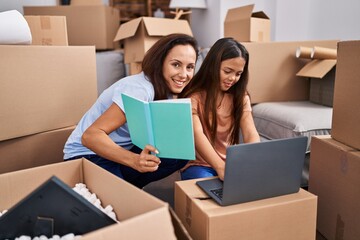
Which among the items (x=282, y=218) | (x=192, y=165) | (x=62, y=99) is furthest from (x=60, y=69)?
(x=282, y=218)

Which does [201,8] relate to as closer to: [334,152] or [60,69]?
[60,69]

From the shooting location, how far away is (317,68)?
1.88m

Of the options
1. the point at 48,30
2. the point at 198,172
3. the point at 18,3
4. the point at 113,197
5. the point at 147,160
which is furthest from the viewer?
the point at 18,3

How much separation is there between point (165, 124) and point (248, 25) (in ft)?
4.78

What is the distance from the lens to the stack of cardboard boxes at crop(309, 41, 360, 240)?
42.2 inches

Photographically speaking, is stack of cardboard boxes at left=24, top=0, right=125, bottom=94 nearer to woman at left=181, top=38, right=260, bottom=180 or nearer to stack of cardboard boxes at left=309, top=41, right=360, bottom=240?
woman at left=181, top=38, right=260, bottom=180

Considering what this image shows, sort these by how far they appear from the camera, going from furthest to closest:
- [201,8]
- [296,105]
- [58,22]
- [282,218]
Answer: [201,8] < [296,105] < [58,22] < [282,218]

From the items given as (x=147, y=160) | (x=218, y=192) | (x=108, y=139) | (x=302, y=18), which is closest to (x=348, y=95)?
(x=218, y=192)

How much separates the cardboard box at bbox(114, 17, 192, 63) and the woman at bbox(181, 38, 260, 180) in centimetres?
91

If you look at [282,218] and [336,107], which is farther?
[336,107]

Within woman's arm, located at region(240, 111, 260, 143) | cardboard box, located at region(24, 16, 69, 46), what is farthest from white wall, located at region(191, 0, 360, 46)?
cardboard box, located at region(24, 16, 69, 46)

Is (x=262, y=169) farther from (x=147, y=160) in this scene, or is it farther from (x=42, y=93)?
(x=42, y=93)

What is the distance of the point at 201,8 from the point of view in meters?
3.13

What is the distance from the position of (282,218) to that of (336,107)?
0.48 metres
